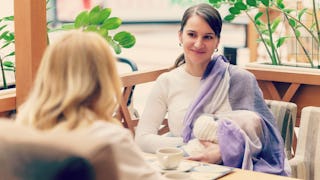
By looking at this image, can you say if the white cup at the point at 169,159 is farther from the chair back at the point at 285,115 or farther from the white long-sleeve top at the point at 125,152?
the chair back at the point at 285,115

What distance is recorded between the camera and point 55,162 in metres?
1.07

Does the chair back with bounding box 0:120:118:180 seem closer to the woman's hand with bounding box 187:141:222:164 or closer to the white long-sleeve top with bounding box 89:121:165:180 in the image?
the white long-sleeve top with bounding box 89:121:165:180

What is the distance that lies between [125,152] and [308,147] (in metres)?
1.67

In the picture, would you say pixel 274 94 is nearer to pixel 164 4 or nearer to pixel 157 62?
pixel 157 62

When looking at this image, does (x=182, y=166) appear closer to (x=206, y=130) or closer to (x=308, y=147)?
(x=206, y=130)

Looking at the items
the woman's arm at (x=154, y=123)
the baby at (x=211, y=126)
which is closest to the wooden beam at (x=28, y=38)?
the woman's arm at (x=154, y=123)

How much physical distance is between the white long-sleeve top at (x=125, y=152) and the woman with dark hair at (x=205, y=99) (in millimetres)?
1090

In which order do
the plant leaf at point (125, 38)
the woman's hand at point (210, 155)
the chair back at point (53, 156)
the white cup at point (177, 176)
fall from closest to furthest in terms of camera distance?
the chair back at point (53, 156), the white cup at point (177, 176), the woman's hand at point (210, 155), the plant leaf at point (125, 38)

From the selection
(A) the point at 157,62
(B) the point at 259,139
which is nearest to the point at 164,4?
(A) the point at 157,62

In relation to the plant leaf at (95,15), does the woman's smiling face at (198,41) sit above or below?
below

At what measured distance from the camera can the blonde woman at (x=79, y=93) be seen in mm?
1319

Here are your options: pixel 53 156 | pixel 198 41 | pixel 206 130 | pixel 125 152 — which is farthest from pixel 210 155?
pixel 53 156

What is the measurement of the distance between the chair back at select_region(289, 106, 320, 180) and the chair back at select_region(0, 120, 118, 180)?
1.80 m

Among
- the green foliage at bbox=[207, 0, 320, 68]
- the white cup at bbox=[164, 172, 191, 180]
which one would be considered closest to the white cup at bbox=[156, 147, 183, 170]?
the white cup at bbox=[164, 172, 191, 180]
